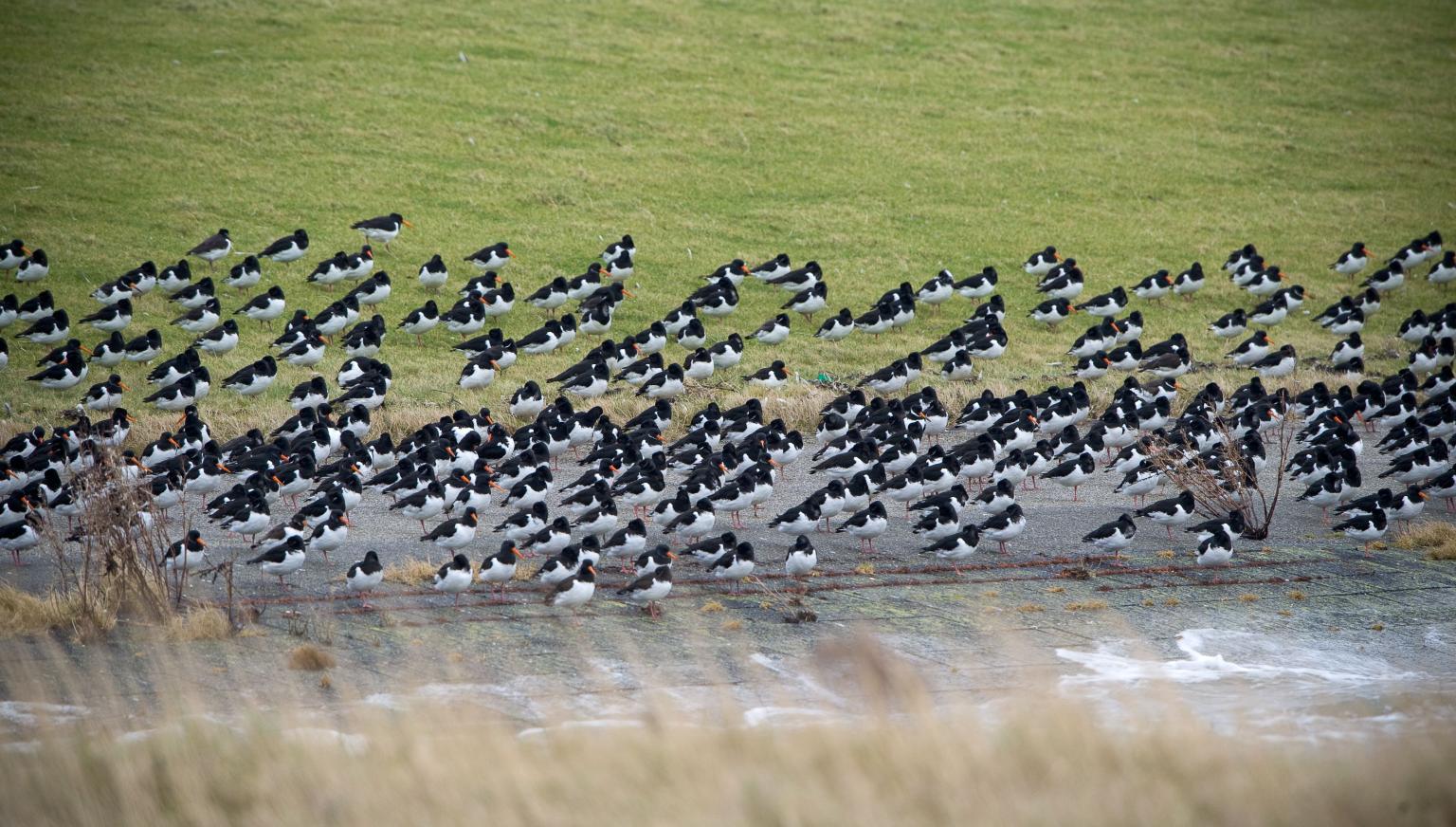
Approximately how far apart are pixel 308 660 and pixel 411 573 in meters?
3.57

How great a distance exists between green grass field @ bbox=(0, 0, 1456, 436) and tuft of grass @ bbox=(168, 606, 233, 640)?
12857 millimetres

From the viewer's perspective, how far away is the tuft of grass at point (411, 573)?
17406 millimetres

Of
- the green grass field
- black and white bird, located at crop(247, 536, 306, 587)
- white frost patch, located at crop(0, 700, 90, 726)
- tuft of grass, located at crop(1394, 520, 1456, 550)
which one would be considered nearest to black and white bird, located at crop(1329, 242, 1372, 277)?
the green grass field

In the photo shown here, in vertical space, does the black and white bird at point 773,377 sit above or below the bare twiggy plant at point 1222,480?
below

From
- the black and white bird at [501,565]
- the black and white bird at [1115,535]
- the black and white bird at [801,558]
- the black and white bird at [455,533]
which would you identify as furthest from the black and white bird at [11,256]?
the black and white bird at [1115,535]

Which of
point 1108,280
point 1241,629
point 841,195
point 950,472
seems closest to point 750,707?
point 1241,629

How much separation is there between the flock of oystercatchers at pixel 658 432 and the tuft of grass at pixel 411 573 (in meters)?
0.73

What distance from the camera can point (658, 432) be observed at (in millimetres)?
24938

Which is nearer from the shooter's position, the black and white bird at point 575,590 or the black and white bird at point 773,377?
the black and white bird at point 575,590

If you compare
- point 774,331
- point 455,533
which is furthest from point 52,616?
point 774,331

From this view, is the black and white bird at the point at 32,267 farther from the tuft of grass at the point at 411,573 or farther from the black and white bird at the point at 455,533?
the tuft of grass at the point at 411,573

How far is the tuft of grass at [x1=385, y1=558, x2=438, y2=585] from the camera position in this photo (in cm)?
1741

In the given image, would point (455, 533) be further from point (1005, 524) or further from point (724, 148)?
point (724, 148)

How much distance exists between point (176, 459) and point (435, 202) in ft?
70.5
